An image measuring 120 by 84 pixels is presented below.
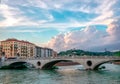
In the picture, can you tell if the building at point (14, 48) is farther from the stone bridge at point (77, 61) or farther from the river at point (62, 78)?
the river at point (62, 78)

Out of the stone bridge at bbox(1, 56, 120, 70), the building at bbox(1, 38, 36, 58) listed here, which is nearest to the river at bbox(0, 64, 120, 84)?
the stone bridge at bbox(1, 56, 120, 70)

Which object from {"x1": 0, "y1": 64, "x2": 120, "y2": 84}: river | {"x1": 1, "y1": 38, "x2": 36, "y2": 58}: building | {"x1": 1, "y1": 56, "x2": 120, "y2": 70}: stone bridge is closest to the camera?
{"x1": 0, "y1": 64, "x2": 120, "y2": 84}: river

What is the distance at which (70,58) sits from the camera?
270 ft

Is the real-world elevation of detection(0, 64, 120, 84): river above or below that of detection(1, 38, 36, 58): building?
below

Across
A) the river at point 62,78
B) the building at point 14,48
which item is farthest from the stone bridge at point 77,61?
the building at point 14,48

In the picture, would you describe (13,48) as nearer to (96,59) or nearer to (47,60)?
(47,60)

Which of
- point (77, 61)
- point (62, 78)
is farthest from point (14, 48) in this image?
point (62, 78)

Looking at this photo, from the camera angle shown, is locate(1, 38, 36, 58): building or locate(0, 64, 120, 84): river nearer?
locate(0, 64, 120, 84): river

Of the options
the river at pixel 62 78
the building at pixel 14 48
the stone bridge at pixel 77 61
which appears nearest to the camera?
the river at pixel 62 78

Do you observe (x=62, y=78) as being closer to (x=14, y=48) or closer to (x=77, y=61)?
(x=77, y=61)

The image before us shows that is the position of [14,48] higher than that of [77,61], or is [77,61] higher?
[14,48]

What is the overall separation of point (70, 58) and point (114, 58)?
14.5m

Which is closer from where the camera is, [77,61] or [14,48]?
[77,61]

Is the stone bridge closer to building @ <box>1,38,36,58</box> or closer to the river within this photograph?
the river
